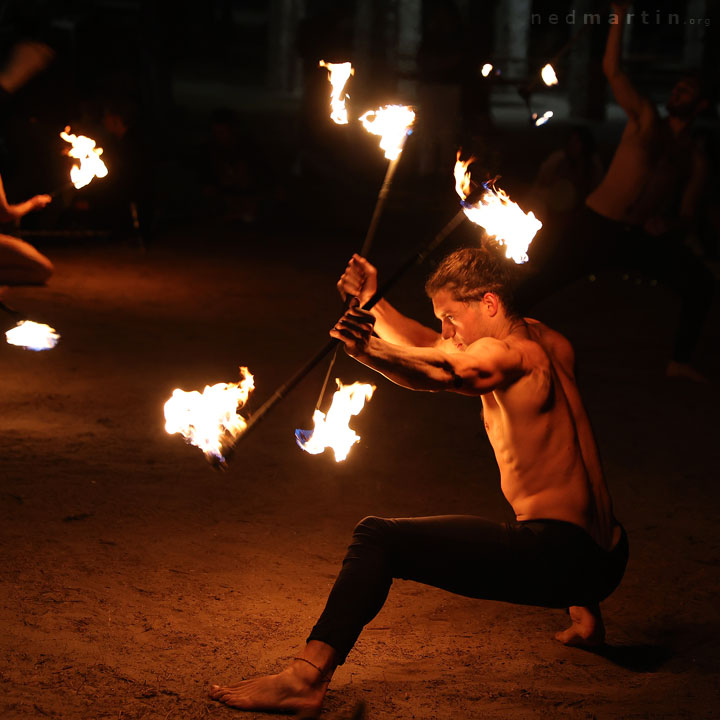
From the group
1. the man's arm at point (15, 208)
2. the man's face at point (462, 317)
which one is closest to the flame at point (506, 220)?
the man's face at point (462, 317)

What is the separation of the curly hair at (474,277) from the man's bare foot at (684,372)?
4.58 metres

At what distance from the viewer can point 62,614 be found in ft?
13.6

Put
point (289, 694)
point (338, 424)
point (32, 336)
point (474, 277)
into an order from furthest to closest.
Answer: point (32, 336), point (338, 424), point (474, 277), point (289, 694)

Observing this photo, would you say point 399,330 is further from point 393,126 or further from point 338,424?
point 393,126

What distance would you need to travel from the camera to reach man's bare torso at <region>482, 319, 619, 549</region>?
3689 mm

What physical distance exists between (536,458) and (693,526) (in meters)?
2.00

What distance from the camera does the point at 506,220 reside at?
3.92 meters

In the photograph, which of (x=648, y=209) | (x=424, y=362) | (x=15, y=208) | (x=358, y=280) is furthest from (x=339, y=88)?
(x=15, y=208)

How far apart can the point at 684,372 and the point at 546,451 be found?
4.74 meters

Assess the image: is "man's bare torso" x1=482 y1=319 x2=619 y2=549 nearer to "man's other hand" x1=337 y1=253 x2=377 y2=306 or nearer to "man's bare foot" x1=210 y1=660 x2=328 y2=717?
"man's other hand" x1=337 y1=253 x2=377 y2=306

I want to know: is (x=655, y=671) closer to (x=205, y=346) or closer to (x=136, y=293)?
(x=205, y=346)

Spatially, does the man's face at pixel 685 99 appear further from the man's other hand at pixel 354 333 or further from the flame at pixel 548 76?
the man's other hand at pixel 354 333

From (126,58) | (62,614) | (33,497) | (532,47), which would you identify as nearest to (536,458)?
(62,614)

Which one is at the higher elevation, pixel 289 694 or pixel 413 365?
pixel 413 365
